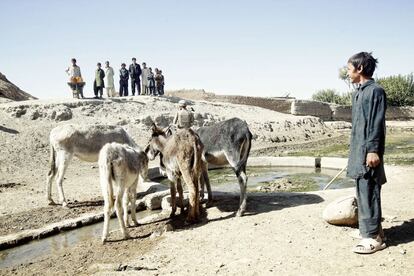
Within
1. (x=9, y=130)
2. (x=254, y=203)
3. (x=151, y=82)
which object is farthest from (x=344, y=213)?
(x=151, y=82)

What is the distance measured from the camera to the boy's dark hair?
189 inches

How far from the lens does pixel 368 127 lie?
4.64 m

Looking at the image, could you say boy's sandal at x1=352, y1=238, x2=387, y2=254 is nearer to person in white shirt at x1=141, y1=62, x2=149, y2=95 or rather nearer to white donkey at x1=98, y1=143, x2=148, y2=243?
white donkey at x1=98, y1=143, x2=148, y2=243

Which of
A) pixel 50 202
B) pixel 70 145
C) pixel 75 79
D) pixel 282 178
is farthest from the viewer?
pixel 75 79

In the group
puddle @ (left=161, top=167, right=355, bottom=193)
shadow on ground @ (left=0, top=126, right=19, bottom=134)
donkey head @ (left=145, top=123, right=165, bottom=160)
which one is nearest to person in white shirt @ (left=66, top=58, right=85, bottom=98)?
shadow on ground @ (left=0, top=126, right=19, bottom=134)

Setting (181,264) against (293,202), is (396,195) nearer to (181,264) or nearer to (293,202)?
(293,202)

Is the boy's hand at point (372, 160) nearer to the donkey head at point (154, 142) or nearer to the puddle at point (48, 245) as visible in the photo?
the donkey head at point (154, 142)

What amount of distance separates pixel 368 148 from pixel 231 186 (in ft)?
21.6

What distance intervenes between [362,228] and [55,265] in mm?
4078

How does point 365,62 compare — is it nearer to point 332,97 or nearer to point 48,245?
point 48,245

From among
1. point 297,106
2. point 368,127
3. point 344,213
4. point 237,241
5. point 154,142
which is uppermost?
point 297,106

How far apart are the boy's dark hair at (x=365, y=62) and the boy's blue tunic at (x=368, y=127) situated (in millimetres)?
149

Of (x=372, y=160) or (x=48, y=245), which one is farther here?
(x=48, y=245)

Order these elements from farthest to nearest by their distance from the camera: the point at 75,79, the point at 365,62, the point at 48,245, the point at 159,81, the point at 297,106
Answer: the point at 297,106, the point at 159,81, the point at 75,79, the point at 48,245, the point at 365,62
